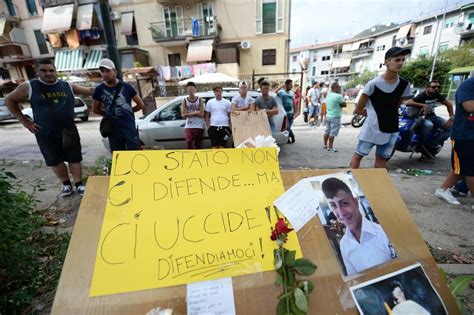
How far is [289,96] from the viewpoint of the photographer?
241 inches

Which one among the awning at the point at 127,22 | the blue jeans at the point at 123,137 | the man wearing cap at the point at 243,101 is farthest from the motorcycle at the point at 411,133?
the awning at the point at 127,22

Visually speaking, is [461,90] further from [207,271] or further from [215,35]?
[215,35]

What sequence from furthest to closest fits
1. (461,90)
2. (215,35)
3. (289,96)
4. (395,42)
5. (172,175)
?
1. (395,42)
2. (215,35)
3. (289,96)
4. (461,90)
5. (172,175)

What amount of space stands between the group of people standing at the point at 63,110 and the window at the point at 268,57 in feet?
58.6

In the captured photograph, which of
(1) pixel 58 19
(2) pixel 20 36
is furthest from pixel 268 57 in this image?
(2) pixel 20 36

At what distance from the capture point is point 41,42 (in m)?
22.2

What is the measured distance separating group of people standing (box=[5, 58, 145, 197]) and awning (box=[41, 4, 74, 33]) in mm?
21240

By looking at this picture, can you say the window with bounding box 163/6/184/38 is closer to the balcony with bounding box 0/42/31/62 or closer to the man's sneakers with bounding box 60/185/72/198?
the balcony with bounding box 0/42/31/62

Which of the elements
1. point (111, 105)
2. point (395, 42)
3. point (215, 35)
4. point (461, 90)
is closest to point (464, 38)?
point (395, 42)

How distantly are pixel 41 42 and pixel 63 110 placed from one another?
27632mm

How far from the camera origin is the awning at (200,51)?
1797cm

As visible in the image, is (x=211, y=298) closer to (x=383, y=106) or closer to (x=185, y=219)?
(x=185, y=219)

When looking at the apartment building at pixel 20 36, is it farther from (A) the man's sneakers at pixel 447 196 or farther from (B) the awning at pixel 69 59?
(A) the man's sneakers at pixel 447 196

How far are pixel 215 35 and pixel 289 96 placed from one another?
14854mm
